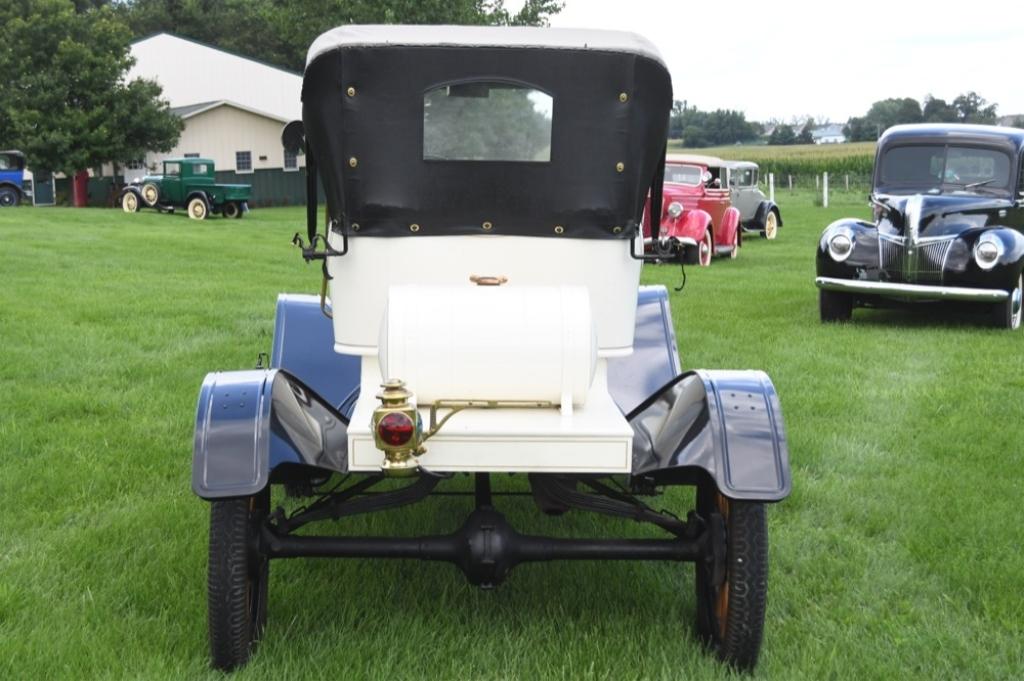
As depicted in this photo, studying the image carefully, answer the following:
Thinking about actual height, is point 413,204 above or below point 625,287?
above

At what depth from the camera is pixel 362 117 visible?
413cm

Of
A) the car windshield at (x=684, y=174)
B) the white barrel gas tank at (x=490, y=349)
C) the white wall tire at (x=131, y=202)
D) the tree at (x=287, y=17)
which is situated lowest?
the white wall tire at (x=131, y=202)

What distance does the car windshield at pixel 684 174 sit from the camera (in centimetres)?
2191

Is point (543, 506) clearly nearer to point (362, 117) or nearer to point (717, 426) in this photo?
point (717, 426)

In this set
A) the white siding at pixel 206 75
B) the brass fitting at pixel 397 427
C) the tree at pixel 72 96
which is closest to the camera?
the brass fitting at pixel 397 427

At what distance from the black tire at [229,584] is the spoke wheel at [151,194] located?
3094 cm

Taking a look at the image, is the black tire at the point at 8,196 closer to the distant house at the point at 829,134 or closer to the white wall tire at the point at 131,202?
the white wall tire at the point at 131,202

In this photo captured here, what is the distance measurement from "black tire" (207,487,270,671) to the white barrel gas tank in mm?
642

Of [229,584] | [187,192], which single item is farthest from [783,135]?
[229,584]

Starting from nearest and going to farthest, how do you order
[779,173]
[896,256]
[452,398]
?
[452,398], [896,256], [779,173]

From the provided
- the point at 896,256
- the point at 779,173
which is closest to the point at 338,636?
the point at 896,256

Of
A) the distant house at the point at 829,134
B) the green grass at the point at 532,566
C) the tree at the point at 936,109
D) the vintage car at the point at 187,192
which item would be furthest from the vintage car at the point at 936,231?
the distant house at the point at 829,134

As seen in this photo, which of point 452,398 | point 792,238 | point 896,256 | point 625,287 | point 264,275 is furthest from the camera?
point 792,238

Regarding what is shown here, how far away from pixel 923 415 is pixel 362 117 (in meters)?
4.72
